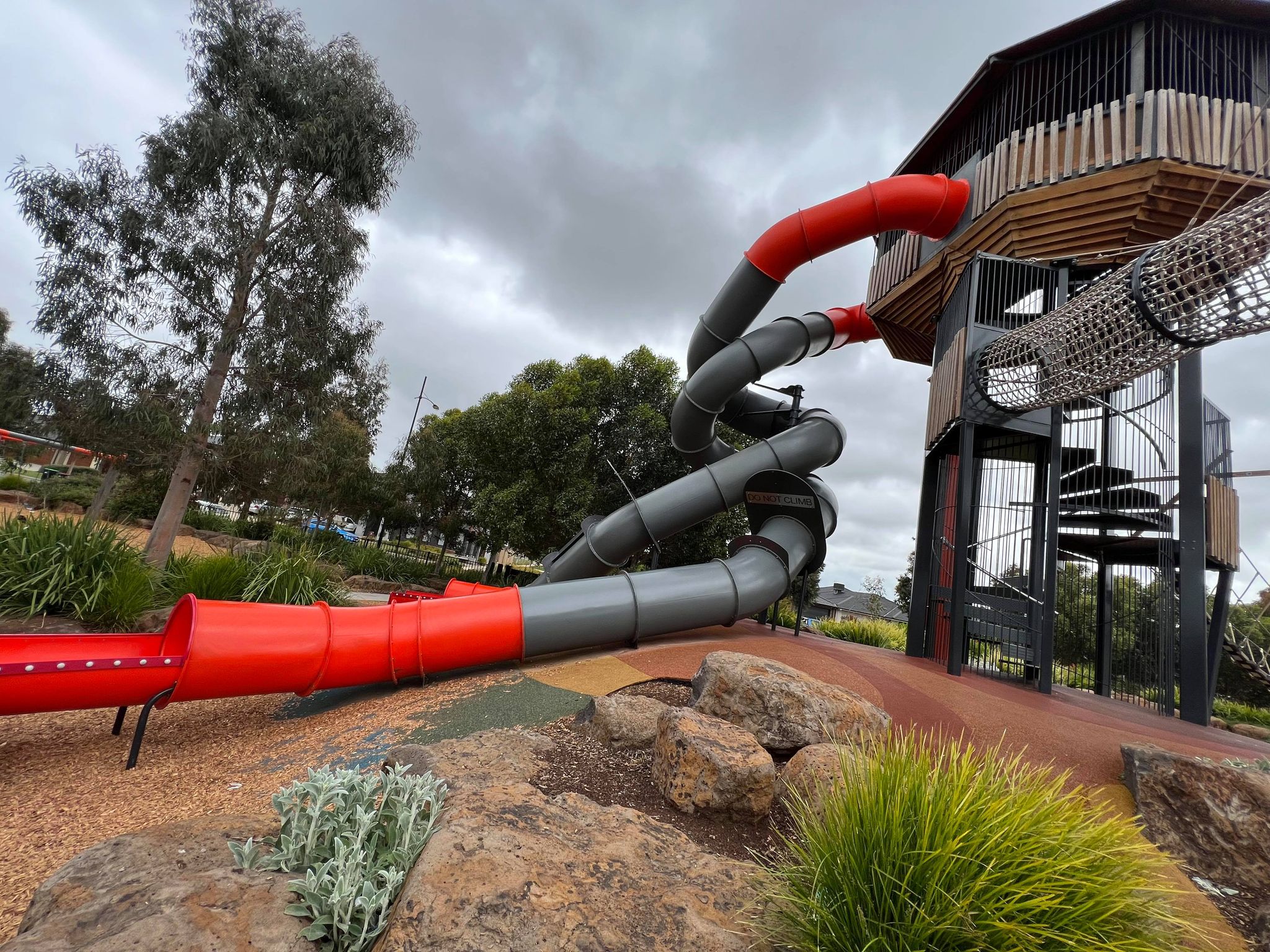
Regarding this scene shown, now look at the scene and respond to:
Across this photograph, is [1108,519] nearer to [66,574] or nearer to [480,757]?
[480,757]

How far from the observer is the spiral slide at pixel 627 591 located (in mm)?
4355

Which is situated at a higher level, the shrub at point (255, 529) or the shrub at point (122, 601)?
the shrub at point (255, 529)

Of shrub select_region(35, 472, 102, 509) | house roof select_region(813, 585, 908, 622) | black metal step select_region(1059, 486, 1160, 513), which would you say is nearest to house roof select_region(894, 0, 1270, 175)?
black metal step select_region(1059, 486, 1160, 513)

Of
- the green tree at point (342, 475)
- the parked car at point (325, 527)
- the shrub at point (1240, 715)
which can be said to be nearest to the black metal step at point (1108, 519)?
the shrub at point (1240, 715)

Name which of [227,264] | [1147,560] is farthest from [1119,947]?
[227,264]

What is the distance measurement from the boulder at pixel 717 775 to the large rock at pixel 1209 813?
2.48 meters

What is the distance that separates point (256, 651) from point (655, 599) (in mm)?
4165

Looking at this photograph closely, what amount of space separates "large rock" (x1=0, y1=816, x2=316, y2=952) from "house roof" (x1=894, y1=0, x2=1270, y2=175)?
12341 millimetres

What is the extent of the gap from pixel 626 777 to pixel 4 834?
3445 millimetres

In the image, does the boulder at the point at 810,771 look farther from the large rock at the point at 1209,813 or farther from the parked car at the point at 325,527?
the parked car at the point at 325,527

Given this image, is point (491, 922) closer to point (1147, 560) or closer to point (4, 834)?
point (4, 834)

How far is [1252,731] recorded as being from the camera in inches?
376

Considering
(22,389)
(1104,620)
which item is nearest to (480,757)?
(1104,620)

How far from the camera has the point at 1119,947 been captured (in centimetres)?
169
